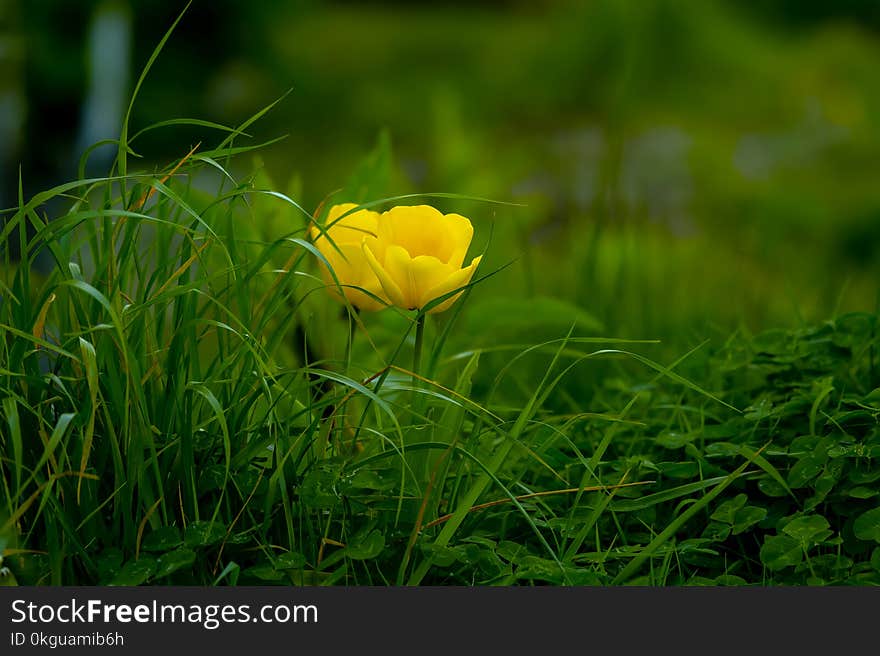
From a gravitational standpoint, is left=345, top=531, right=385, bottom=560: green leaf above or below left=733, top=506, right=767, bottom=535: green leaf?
above

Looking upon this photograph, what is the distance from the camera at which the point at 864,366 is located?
4.60ft

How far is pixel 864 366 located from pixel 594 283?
2.18 ft

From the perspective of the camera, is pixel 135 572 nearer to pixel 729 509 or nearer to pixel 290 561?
pixel 290 561

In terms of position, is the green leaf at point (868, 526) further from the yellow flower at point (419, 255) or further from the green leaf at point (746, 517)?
the yellow flower at point (419, 255)

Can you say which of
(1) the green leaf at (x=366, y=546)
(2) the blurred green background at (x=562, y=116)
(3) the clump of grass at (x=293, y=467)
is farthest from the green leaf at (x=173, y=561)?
(2) the blurred green background at (x=562, y=116)

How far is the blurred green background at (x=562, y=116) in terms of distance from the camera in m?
2.28

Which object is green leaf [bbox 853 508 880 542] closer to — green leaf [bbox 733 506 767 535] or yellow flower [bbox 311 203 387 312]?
green leaf [bbox 733 506 767 535]

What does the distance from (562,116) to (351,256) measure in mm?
3876

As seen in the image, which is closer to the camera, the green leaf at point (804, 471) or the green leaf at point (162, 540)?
the green leaf at point (162, 540)

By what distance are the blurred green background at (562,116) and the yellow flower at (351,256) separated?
0.79 m

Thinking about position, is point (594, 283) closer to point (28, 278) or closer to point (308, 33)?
point (28, 278)

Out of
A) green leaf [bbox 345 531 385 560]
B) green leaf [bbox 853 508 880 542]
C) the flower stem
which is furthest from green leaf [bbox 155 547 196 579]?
green leaf [bbox 853 508 880 542]

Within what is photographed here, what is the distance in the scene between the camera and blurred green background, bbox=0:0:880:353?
7.48 ft

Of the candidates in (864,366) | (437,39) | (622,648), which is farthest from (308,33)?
(622,648)
